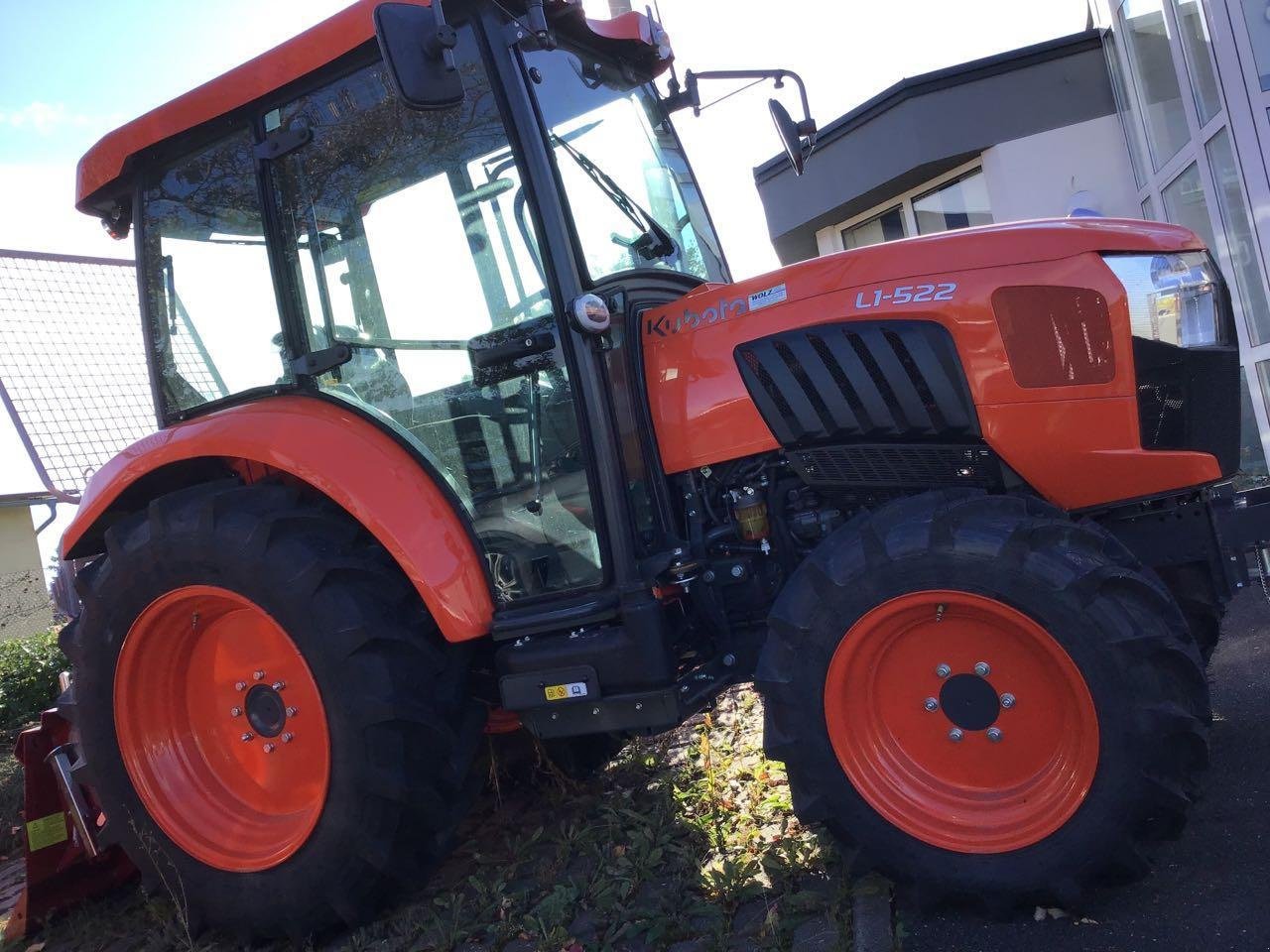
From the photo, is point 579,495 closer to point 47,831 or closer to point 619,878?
point 619,878

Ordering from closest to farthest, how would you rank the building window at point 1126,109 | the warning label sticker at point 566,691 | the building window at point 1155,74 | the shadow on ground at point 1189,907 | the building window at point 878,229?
the shadow on ground at point 1189,907
the warning label sticker at point 566,691
the building window at point 1155,74
the building window at point 1126,109
the building window at point 878,229

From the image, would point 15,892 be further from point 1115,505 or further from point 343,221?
point 1115,505

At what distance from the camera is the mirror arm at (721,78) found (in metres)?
3.38

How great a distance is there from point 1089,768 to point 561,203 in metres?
2.02

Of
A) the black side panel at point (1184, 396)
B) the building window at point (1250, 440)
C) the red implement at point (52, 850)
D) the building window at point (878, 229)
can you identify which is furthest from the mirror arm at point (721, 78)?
the building window at point (878, 229)

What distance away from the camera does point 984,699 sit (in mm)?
2516

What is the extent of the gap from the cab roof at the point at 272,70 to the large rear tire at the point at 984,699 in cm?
184

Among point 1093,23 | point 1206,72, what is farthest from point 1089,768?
point 1093,23

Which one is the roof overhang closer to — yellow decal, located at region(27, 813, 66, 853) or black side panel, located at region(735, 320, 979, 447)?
black side panel, located at region(735, 320, 979, 447)

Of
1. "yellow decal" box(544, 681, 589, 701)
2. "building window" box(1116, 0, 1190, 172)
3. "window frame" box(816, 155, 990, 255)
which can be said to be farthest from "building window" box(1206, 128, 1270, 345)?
"yellow decal" box(544, 681, 589, 701)

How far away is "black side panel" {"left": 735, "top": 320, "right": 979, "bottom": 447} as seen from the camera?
2.66m

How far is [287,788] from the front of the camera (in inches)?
130

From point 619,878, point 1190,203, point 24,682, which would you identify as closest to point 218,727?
point 619,878

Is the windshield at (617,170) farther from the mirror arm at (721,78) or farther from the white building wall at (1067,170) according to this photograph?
the white building wall at (1067,170)
